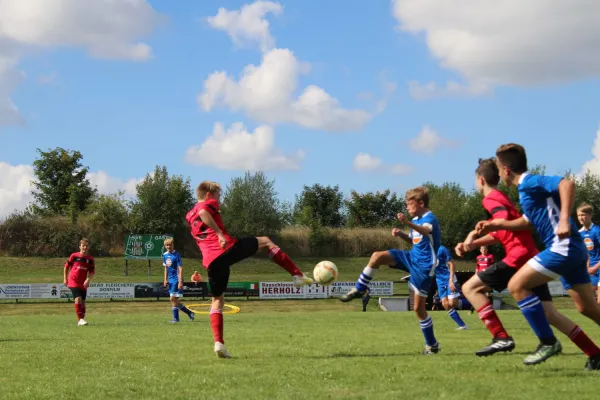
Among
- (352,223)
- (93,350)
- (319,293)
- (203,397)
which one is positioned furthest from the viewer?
(352,223)

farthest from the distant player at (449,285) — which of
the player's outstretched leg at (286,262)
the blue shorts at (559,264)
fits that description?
the blue shorts at (559,264)

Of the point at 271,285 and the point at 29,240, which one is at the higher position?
the point at 29,240

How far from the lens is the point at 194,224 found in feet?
31.2

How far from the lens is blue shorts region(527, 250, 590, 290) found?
681 cm

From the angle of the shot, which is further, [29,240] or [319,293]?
[29,240]

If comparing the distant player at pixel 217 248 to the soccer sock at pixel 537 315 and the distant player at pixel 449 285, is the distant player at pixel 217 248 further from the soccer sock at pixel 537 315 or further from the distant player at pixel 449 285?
the distant player at pixel 449 285

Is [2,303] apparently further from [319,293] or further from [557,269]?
[557,269]

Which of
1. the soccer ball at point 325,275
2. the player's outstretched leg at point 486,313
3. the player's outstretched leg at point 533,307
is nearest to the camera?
the player's outstretched leg at point 533,307

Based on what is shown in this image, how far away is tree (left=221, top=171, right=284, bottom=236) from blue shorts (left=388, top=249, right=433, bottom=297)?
70060mm

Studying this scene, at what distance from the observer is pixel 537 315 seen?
7.15 m

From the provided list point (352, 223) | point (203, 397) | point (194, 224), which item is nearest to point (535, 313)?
point (203, 397)

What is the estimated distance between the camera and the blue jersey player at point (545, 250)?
683 cm

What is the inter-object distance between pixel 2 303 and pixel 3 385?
38189 millimetres

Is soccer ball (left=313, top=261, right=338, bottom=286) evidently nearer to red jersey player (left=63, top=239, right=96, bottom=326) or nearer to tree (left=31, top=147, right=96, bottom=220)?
red jersey player (left=63, top=239, right=96, bottom=326)
